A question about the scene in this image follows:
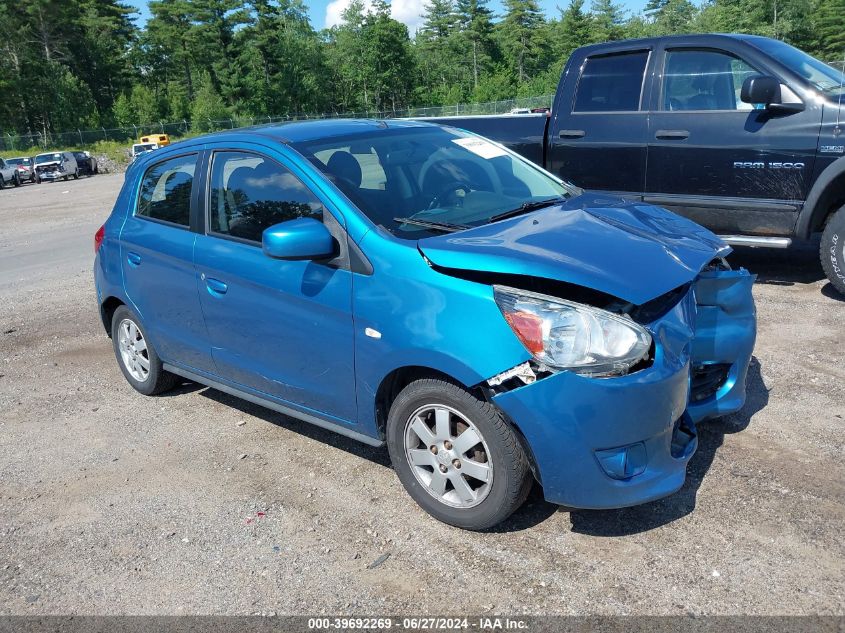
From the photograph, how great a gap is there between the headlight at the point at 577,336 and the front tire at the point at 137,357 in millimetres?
3121

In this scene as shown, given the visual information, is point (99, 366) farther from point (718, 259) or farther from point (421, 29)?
point (421, 29)

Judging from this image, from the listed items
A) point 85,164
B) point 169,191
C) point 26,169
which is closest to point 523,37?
point 85,164

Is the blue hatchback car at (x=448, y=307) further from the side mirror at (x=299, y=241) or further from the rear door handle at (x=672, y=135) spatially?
the rear door handle at (x=672, y=135)

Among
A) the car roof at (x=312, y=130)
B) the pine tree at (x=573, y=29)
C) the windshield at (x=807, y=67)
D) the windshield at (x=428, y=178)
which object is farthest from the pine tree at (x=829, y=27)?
the car roof at (x=312, y=130)

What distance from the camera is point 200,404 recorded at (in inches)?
209

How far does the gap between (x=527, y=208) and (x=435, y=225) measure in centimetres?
65

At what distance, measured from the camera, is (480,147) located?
468 cm

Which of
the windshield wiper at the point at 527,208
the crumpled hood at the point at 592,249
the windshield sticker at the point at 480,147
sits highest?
the windshield sticker at the point at 480,147

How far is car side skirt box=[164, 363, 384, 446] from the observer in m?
3.82

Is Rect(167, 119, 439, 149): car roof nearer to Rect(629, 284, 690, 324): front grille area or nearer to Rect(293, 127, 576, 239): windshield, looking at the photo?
Rect(293, 127, 576, 239): windshield

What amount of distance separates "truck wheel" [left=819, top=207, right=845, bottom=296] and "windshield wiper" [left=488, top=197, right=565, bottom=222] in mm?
3046

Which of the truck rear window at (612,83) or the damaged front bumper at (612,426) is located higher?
the truck rear window at (612,83)

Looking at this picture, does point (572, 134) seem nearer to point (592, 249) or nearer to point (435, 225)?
point (435, 225)

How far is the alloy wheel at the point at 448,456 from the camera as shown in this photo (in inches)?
129
